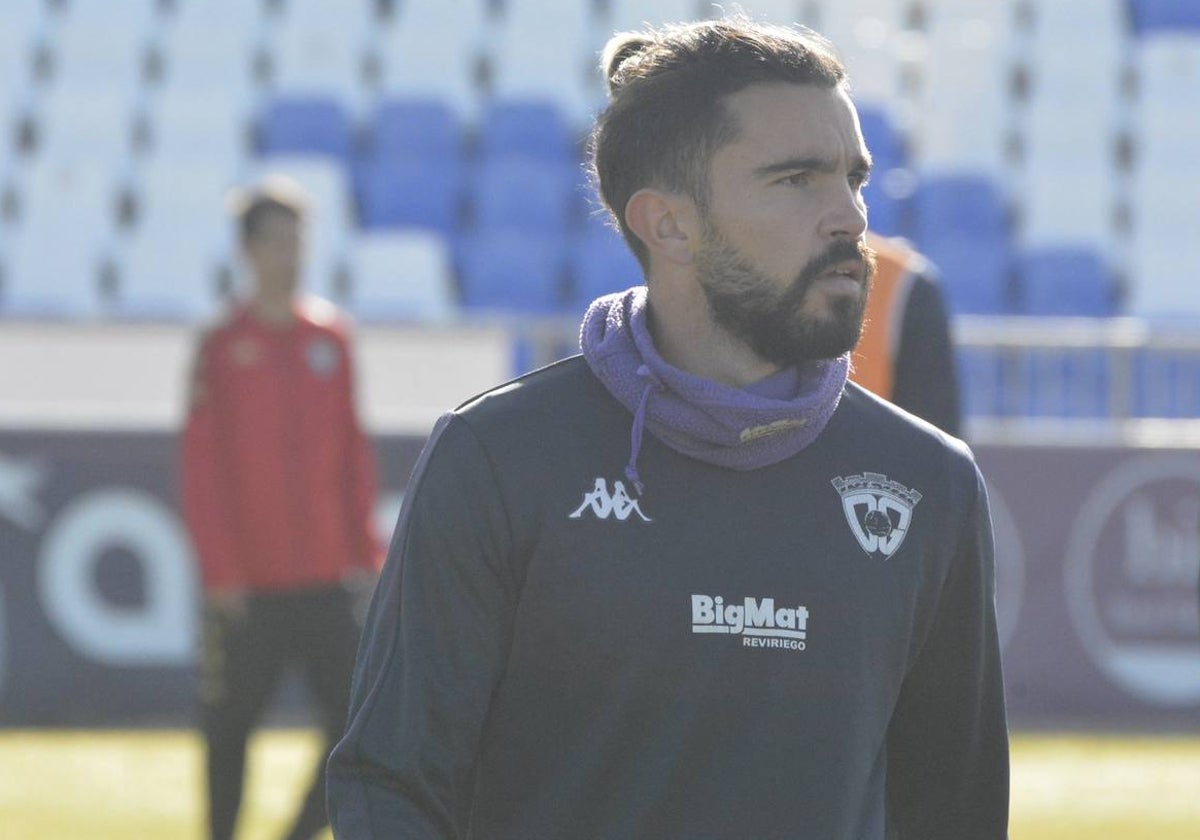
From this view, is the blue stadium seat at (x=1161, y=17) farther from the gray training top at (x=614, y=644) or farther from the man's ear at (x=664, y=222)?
the gray training top at (x=614, y=644)

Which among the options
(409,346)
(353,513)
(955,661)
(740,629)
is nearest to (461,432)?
(740,629)

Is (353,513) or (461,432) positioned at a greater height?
(461,432)

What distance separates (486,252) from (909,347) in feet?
33.9

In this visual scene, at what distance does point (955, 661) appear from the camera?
8.99 feet

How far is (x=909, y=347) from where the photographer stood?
4.52 m

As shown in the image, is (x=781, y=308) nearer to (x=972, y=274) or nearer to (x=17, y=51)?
(x=972, y=274)

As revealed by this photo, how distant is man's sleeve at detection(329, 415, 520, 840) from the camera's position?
2.51 meters

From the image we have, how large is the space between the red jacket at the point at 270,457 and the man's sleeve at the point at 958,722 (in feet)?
12.5

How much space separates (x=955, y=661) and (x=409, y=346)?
7.90 meters

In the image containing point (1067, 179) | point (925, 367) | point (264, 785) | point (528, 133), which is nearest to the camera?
point (925, 367)

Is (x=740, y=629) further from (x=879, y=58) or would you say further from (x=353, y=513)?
(x=879, y=58)

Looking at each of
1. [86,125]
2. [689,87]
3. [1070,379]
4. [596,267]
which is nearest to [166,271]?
[86,125]

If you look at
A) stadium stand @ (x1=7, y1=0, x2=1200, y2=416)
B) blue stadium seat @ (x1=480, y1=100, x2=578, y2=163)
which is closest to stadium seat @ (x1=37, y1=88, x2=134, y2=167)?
stadium stand @ (x1=7, y1=0, x2=1200, y2=416)

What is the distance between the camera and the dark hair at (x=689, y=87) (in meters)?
2.66
